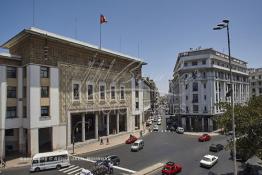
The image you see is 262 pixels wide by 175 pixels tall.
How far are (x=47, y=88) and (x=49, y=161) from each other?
16.1m

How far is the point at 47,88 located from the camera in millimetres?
44969

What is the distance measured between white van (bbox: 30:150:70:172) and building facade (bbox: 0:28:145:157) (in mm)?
8349

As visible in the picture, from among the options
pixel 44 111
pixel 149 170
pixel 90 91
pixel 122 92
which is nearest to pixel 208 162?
pixel 149 170

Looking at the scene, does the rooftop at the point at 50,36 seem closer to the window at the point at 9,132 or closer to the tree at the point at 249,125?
the window at the point at 9,132

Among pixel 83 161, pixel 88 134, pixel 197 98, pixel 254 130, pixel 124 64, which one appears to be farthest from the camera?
pixel 197 98

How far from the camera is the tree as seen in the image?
2408 cm

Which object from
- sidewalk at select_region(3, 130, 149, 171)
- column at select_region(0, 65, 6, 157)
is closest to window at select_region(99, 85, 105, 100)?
sidewalk at select_region(3, 130, 149, 171)

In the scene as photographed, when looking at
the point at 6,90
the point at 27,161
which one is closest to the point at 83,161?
the point at 27,161

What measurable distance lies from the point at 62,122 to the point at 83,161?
11.9m

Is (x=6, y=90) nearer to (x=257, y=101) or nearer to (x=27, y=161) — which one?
(x=27, y=161)

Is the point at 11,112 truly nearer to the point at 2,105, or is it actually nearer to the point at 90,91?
the point at 2,105

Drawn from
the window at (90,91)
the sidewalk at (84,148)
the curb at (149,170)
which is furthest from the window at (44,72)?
the curb at (149,170)

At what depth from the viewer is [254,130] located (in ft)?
80.8

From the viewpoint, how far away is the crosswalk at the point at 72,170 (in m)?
32.4
